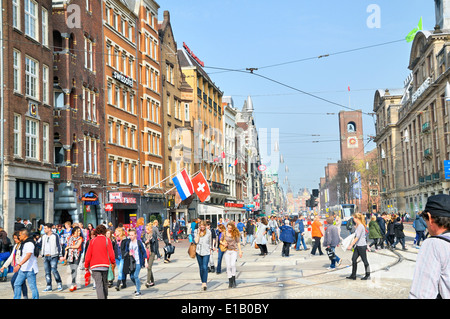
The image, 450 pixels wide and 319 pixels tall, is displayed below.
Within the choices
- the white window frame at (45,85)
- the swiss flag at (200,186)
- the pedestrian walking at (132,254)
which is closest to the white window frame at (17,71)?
the white window frame at (45,85)

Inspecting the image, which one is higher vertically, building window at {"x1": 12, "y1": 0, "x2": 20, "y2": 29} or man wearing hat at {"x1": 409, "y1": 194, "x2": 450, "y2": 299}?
building window at {"x1": 12, "y1": 0, "x2": 20, "y2": 29}

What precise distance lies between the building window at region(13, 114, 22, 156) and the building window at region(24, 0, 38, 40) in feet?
14.9

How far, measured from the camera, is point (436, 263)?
3939 mm

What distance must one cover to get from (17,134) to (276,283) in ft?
59.1

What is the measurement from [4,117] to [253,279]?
16.3 meters

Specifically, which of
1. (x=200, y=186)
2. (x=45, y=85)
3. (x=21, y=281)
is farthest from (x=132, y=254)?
(x=200, y=186)

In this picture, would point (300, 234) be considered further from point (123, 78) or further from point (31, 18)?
point (123, 78)

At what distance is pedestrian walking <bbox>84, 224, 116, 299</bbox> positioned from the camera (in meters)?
10.7

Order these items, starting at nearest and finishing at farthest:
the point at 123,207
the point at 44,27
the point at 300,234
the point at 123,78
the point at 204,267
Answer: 1. the point at 204,267
2. the point at 300,234
3. the point at 44,27
4. the point at 123,207
5. the point at 123,78

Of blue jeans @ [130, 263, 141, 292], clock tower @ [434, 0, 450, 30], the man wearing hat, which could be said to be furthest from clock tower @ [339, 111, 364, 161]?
the man wearing hat

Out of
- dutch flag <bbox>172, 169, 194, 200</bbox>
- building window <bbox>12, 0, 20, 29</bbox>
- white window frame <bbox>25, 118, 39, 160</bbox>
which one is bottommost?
dutch flag <bbox>172, 169, 194, 200</bbox>

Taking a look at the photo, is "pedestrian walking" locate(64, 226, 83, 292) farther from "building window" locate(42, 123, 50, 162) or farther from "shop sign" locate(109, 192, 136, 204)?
"shop sign" locate(109, 192, 136, 204)

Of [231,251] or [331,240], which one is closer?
[231,251]
